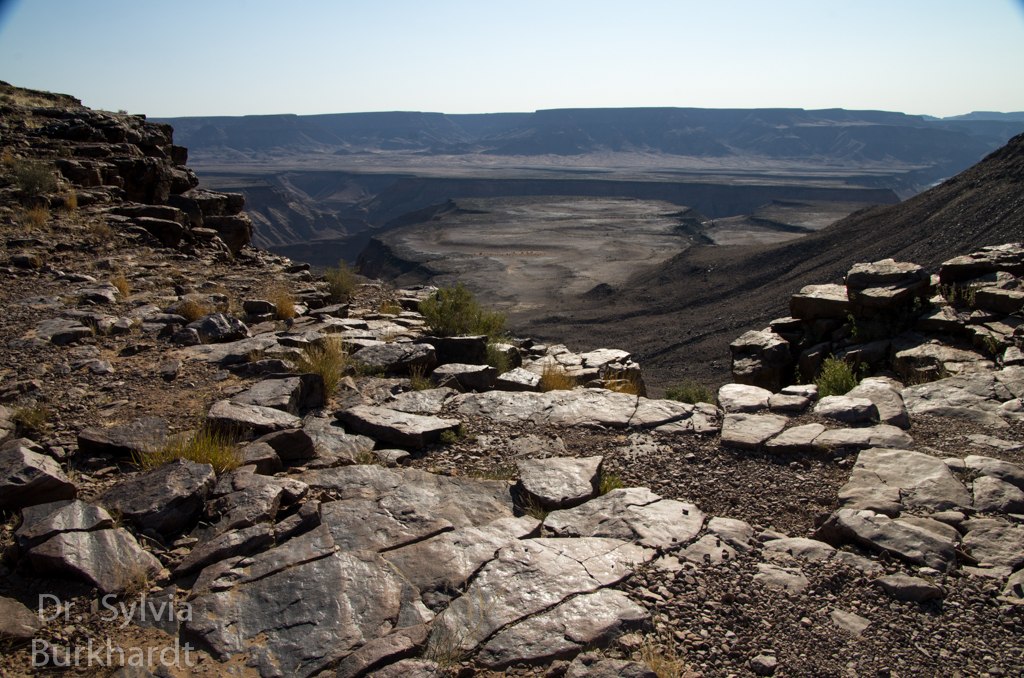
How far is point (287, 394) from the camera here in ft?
16.6

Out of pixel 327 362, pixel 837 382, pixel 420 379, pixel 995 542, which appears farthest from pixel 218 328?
pixel 995 542

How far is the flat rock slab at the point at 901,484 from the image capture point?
145 inches

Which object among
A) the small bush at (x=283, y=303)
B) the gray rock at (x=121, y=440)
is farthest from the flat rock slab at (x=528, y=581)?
the small bush at (x=283, y=303)

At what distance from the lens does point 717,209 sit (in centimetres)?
8719

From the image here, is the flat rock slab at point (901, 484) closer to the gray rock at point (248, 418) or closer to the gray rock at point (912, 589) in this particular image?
the gray rock at point (912, 589)

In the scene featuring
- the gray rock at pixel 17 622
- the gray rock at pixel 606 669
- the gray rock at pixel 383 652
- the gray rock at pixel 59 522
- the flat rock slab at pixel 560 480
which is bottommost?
the gray rock at pixel 606 669

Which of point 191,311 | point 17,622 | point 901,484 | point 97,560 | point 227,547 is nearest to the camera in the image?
point 17,622

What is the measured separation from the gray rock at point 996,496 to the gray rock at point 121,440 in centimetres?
526

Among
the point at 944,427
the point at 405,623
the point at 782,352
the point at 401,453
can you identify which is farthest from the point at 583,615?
the point at 782,352

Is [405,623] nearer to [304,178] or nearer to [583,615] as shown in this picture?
[583,615]

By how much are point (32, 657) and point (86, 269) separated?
779 centimetres

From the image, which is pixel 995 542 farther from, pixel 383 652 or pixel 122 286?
pixel 122 286

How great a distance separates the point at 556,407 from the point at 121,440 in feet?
11.4

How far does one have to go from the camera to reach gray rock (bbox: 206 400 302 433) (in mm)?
4367
